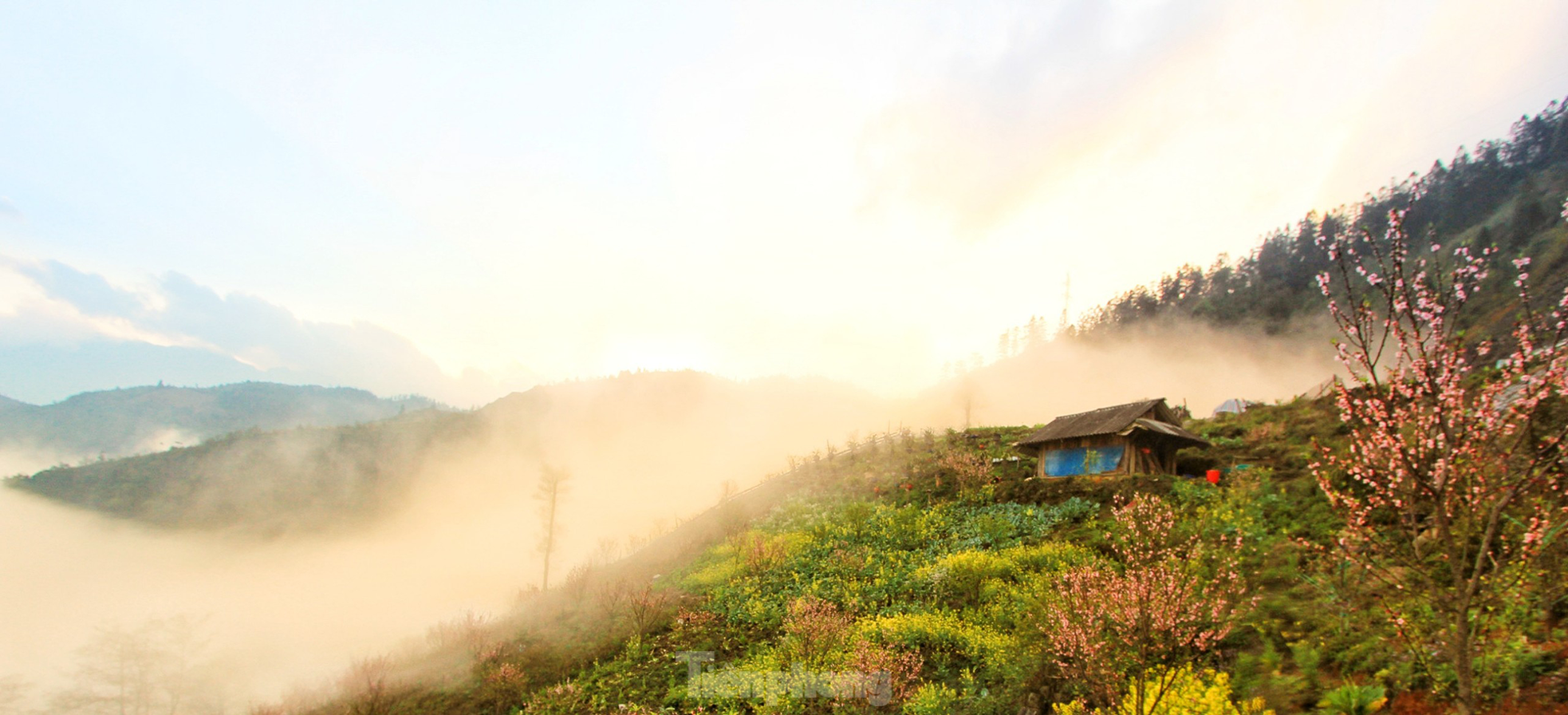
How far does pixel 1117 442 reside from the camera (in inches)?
1142

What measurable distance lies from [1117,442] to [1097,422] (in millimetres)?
2124

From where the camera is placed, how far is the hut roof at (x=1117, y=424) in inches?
1119

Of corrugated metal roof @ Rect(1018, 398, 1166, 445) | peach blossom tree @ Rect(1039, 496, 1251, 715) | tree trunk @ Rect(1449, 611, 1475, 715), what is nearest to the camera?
tree trunk @ Rect(1449, 611, 1475, 715)

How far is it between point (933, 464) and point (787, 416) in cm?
10697

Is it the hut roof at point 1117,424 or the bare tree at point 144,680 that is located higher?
the hut roof at point 1117,424

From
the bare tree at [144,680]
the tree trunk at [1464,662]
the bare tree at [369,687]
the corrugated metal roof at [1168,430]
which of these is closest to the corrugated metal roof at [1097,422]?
the corrugated metal roof at [1168,430]

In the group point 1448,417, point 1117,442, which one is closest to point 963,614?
point 1448,417

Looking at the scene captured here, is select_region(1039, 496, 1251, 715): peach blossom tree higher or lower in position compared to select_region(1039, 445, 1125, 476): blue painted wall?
lower

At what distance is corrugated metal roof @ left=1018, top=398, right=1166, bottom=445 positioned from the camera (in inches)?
1148

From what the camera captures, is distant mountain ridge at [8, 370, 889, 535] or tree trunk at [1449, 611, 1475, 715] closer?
tree trunk at [1449, 611, 1475, 715]

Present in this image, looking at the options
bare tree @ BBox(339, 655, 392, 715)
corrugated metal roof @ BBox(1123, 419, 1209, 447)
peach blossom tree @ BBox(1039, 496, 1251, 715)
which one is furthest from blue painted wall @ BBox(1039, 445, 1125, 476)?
bare tree @ BBox(339, 655, 392, 715)

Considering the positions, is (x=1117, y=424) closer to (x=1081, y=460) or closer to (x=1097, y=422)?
(x=1097, y=422)

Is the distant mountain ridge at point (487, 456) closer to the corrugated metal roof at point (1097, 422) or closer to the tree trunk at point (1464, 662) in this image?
the corrugated metal roof at point (1097, 422)

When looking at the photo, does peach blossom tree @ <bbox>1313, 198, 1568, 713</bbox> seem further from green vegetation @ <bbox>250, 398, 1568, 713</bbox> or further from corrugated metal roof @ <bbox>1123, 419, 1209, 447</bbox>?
corrugated metal roof @ <bbox>1123, 419, 1209, 447</bbox>
